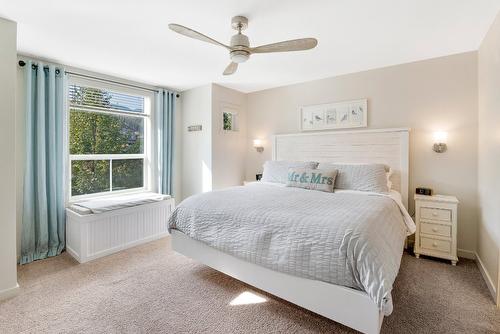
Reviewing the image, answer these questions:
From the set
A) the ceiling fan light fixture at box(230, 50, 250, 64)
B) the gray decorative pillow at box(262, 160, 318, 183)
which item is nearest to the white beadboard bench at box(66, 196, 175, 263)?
the gray decorative pillow at box(262, 160, 318, 183)

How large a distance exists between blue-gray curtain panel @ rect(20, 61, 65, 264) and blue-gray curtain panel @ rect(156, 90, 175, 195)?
4.33ft

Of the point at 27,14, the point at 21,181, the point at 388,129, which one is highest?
the point at 27,14

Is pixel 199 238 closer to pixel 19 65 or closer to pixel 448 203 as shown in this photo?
pixel 448 203

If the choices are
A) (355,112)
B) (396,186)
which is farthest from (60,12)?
(396,186)

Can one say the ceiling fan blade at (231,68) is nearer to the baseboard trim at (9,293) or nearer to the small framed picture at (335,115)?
the small framed picture at (335,115)

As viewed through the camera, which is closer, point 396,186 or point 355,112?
point 396,186

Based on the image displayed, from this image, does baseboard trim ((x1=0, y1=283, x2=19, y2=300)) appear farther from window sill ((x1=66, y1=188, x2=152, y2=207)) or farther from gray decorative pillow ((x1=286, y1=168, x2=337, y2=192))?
gray decorative pillow ((x1=286, y1=168, x2=337, y2=192))

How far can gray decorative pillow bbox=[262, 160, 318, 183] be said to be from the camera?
3503 millimetres

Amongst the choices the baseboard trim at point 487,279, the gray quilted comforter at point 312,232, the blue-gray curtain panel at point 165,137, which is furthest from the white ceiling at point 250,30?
the baseboard trim at point 487,279

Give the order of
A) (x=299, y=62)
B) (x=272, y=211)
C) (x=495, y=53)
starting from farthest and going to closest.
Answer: (x=299, y=62) → (x=495, y=53) → (x=272, y=211)

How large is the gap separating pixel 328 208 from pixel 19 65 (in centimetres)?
365

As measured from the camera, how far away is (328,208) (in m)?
2.10

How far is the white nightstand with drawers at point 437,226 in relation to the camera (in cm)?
270

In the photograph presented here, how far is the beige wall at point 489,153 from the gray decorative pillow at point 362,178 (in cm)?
88
